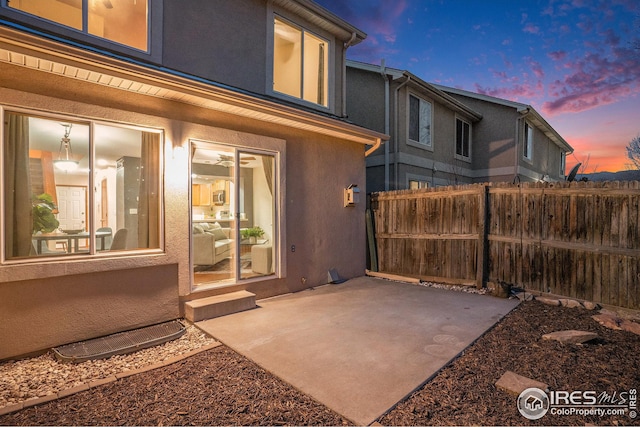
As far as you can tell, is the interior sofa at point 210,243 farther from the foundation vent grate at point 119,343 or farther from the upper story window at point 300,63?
the upper story window at point 300,63

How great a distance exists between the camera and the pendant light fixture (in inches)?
152

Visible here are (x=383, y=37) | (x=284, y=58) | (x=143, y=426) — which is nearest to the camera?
(x=143, y=426)

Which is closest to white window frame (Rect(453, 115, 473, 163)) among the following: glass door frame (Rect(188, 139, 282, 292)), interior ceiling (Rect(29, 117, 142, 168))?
glass door frame (Rect(188, 139, 282, 292))

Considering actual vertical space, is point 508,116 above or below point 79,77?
above

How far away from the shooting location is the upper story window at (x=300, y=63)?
6742 millimetres

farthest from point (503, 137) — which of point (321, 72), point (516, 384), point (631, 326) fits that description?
point (516, 384)

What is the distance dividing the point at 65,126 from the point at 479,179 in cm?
1377

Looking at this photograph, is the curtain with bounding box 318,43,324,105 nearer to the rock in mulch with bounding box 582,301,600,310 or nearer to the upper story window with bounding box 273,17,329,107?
the upper story window with bounding box 273,17,329,107

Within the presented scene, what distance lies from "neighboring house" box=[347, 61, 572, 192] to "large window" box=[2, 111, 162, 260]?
24.3ft

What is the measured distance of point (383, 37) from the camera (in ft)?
68.7

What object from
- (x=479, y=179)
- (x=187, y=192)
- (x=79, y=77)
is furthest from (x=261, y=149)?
(x=479, y=179)

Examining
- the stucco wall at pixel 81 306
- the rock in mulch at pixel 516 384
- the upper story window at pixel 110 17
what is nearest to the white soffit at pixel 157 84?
the upper story window at pixel 110 17

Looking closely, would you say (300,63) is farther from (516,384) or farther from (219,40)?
(516,384)

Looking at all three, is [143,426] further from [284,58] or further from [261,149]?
[284,58]
